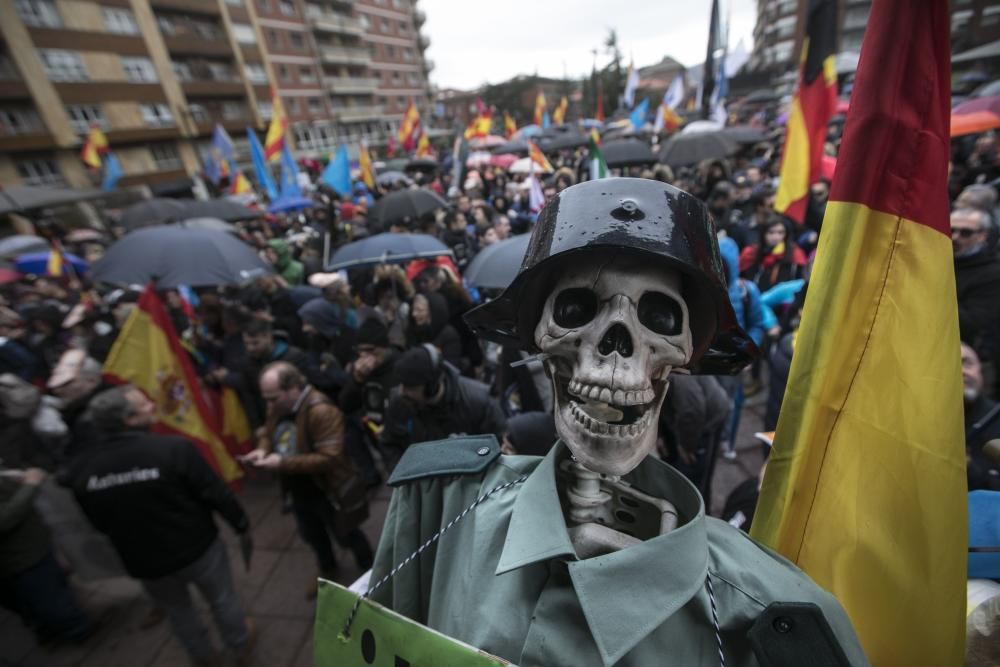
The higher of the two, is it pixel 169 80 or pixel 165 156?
pixel 169 80

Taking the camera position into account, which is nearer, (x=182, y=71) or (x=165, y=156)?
(x=165, y=156)

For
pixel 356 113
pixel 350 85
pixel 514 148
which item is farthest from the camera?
pixel 356 113

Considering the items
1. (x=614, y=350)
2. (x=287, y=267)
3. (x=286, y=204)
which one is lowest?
(x=287, y=267)

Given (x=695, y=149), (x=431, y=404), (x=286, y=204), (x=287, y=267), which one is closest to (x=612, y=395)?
(x=431, y=404)

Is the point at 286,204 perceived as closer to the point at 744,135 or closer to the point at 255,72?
the point at 744,135

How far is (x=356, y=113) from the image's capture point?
46.3 m

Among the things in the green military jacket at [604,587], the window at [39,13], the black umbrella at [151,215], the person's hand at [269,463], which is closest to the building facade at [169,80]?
the window at [39,13]

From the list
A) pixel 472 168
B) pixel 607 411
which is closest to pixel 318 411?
pixel 607 411

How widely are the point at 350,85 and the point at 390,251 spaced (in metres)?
49.4

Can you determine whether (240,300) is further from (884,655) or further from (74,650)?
(884,655)

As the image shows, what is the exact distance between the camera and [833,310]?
1.17m

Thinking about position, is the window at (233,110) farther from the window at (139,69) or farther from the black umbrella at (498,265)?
the black umbrella at (498,265)

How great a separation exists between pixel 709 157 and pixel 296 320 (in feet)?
28.5

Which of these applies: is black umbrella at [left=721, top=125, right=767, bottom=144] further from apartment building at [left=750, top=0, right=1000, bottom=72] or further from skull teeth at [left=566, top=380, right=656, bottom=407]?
apartment building at [left=750, top=0, right=1000, bottom=72]
